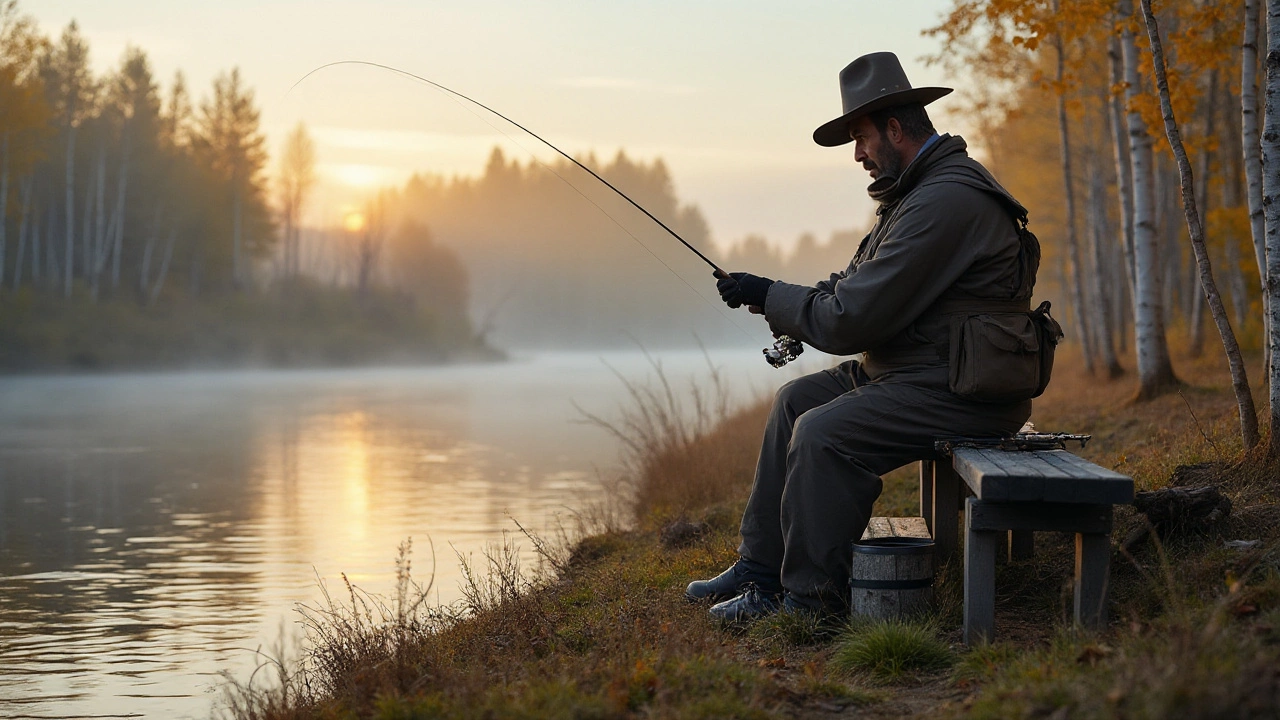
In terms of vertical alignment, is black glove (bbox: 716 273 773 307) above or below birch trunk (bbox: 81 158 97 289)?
below

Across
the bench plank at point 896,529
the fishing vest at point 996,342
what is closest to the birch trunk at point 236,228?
the bench plank at point 896,529

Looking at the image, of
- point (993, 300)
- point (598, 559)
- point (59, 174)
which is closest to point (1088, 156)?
point (598, 559)

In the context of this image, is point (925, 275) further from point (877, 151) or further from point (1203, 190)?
point (1203, 190)

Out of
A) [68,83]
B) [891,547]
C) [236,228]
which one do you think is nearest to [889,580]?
[891,547]

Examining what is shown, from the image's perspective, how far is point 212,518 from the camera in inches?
420

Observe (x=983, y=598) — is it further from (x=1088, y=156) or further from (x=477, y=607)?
(x=1088, y=156)

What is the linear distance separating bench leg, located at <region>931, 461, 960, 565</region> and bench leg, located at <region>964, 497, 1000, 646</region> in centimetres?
102

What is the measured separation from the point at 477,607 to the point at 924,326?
222 cm

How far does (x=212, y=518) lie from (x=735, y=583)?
7.20 m

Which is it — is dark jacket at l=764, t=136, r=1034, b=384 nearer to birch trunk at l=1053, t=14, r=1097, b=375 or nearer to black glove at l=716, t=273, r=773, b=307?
black glove at l=716, t=273, r=773, b=307

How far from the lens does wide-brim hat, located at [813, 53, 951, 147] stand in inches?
176

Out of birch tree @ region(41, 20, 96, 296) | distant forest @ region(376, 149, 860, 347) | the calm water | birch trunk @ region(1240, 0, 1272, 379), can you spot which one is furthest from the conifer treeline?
distant forest @ region(376, 149, 860, 347)

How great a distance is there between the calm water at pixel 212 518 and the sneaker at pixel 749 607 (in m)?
1.56

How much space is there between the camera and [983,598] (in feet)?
12.8
